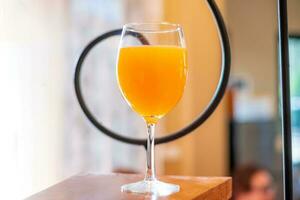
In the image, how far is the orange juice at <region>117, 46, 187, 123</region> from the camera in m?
0.68

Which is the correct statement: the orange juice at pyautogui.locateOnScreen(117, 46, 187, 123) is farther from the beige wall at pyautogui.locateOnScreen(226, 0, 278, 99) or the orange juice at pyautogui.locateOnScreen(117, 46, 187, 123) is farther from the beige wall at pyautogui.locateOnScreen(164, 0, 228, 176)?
the beige wall at pyautogui.locateOnScreen(226, 0, 278, 99)

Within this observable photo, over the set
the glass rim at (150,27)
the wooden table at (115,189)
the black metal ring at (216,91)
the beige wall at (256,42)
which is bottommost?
the wooden table at (115,189)

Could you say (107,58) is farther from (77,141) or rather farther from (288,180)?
(288,180)

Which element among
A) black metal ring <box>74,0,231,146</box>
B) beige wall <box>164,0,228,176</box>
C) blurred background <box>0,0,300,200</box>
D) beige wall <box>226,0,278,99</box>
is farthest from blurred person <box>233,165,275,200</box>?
black metal ring <box>74,0,231,146</box>

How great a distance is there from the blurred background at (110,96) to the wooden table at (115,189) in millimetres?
115

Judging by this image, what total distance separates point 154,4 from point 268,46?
190 centimetres

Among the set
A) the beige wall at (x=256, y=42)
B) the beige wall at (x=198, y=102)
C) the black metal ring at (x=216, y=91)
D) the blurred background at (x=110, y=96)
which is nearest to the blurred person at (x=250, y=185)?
the blurred background at (x=110, y=96)

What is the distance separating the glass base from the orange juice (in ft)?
0.31

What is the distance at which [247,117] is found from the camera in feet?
15.3

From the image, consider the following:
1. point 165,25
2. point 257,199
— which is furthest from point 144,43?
point 257,199

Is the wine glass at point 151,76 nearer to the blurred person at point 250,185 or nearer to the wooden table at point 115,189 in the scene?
the wooden table at point 115,189

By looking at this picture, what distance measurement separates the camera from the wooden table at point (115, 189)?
0.64 m

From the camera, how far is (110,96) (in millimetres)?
→ 2848

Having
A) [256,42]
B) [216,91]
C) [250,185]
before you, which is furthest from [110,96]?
[256,42]
